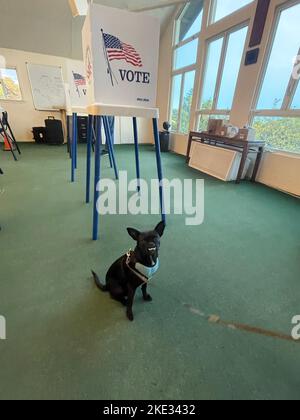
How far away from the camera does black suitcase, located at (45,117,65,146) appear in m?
5.62

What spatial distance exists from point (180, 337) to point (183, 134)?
5.15 metres

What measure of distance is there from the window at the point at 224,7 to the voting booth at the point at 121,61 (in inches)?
130

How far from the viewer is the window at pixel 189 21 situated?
4.42 meters

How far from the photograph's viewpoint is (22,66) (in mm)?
5398

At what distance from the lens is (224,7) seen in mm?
3711

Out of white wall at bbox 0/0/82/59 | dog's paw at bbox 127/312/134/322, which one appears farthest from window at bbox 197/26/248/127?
dog's paw at bbox 127/312/134/322

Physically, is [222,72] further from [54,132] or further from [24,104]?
[24,104]

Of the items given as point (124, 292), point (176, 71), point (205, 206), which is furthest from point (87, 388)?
point (176, 71)

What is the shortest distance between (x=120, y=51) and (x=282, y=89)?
2.69 m

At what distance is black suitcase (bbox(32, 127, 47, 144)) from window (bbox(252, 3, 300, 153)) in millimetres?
5407

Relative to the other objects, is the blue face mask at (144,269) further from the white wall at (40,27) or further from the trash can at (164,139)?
the white wall at (40,27)

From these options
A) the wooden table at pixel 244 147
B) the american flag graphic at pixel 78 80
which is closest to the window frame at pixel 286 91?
the wooden table at pixel 244 147

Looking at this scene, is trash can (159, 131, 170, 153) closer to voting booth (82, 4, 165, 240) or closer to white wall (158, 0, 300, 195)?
white wall (158, 0, 300, 195)
